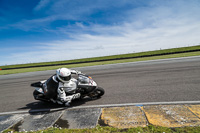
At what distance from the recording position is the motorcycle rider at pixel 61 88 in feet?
15.2

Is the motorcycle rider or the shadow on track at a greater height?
the motorcycle rider

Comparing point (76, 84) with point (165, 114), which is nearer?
point (165, 114)

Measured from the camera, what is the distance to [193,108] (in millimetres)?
3598

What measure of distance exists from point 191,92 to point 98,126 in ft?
14.0

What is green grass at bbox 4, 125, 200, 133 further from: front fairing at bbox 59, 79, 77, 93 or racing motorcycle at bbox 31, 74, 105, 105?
racing motorcycle at bbox 31, 74, 105, 105

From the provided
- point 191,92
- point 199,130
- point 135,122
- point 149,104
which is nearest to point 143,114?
point 135,122

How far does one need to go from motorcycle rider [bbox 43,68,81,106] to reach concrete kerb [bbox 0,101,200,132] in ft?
1.59


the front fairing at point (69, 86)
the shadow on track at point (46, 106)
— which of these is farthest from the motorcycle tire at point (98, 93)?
the front fairing at point (69, 86)

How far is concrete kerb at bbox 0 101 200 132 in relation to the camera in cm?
317

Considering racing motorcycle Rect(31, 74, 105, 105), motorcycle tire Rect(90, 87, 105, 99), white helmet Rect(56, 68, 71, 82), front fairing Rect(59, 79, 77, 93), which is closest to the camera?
white helmet Rect(56, 68, 71, 82)

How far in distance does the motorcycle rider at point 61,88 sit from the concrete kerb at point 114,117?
0.49 metres

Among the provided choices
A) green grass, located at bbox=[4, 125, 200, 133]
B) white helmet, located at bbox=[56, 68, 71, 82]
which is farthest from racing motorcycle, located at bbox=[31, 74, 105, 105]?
green grass, located at bbox=[4, 125, 200, 133]

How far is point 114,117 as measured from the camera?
3584 mm

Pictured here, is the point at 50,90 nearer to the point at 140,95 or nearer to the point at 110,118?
the point at 110,118
